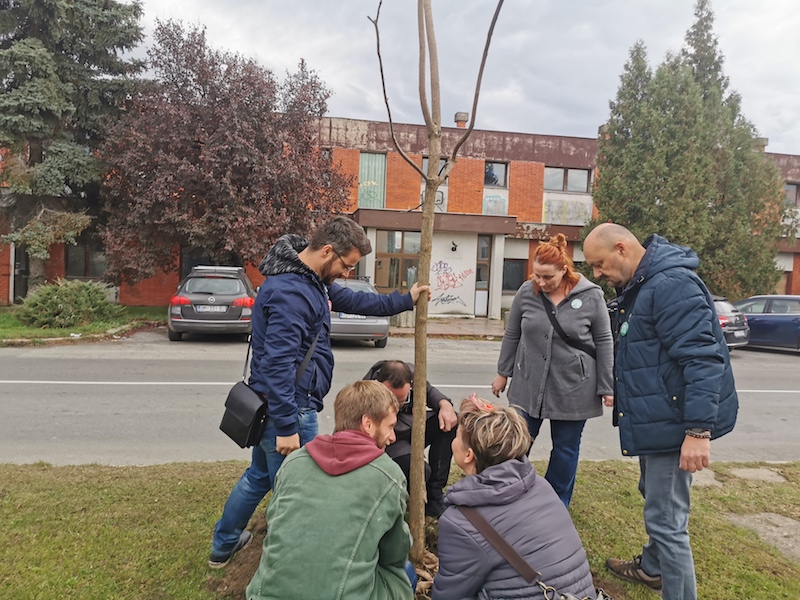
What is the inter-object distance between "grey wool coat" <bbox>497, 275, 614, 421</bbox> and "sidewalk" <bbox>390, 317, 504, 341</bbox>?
12.1 metres

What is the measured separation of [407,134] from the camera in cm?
2281

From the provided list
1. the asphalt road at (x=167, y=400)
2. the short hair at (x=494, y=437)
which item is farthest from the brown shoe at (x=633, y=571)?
the asphalt road at (x=167, y=400)

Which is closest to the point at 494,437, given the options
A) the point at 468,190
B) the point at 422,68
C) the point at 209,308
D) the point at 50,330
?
the point at 422,68

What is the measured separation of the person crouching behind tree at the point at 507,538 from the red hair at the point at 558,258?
5.06 feet

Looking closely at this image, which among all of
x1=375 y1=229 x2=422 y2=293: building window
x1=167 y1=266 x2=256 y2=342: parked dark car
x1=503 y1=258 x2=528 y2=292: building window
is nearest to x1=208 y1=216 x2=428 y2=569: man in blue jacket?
x1=167 y1=266 x2=256 y2=342: parked dark car

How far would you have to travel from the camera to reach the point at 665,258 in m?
2.56

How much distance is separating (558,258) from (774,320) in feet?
47.7

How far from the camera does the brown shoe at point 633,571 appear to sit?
9.63 feet

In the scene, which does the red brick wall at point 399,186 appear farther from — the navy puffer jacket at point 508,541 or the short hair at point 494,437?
the navy puffer jacket at point 508,541

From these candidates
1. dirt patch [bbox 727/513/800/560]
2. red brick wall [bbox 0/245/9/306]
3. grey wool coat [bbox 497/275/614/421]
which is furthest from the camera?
red brick wall [bbox 0/245/9/306]

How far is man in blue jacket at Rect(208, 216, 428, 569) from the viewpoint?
2609 millimetres

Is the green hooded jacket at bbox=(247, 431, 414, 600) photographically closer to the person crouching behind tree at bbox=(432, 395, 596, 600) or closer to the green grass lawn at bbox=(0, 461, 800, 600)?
the person crouching behind tree at bbox=(432, 395, 596, 600)

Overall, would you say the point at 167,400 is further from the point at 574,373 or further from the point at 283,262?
the point at 574,373

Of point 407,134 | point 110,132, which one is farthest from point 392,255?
point 110,132
